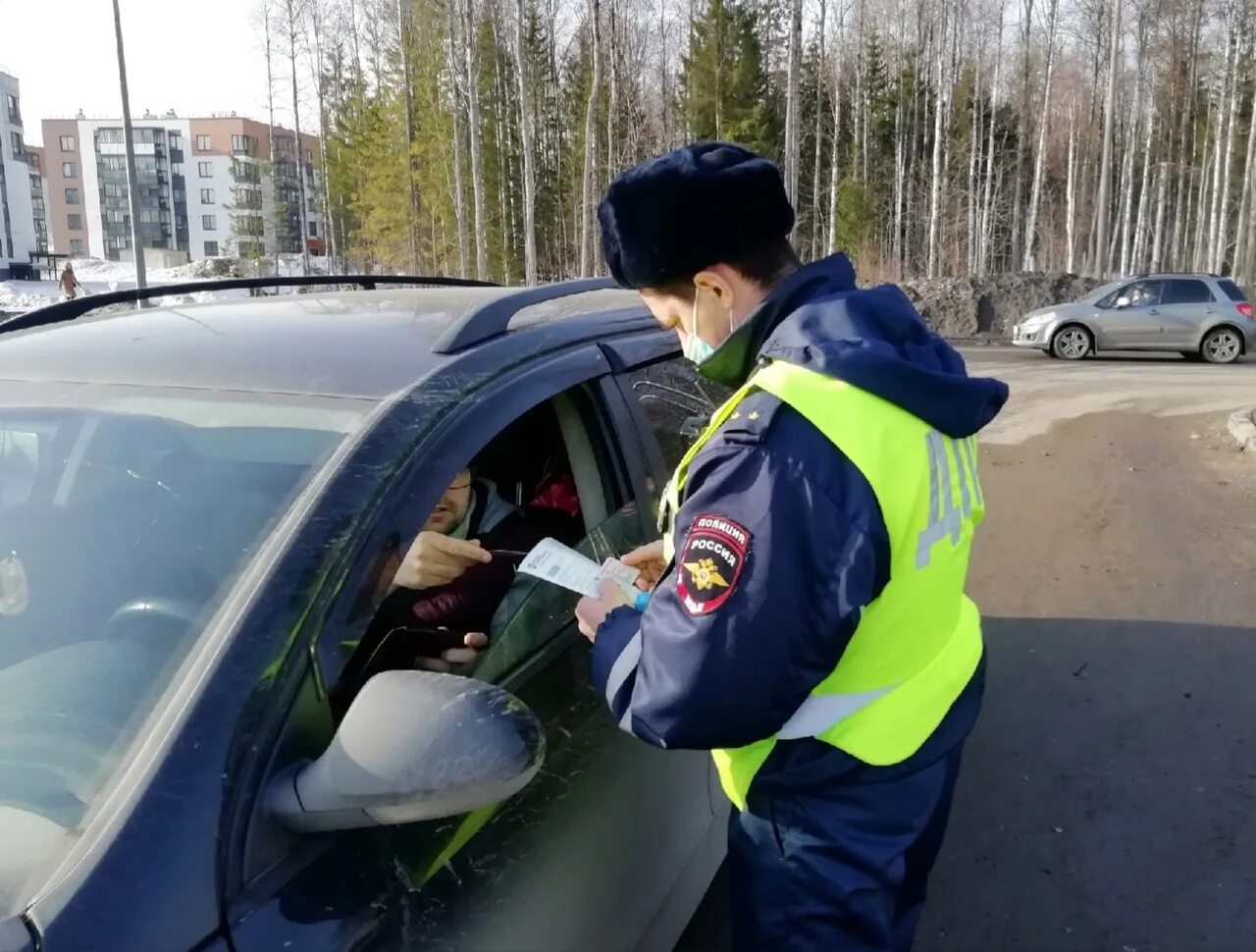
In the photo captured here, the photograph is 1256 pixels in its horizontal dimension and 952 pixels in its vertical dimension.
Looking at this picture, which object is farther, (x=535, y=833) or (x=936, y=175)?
(x=936, y=175)

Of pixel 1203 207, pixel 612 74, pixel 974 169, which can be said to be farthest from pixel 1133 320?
pixel 1203 207

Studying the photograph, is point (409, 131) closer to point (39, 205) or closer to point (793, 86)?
point (793, 86)

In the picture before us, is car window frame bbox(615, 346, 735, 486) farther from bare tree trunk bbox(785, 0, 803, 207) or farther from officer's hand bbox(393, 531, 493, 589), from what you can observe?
bare tree trunk bbox(785, 0, 803, 207)

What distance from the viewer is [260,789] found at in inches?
52.0

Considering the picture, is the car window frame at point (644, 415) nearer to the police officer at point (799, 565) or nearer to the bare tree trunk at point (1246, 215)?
the police officer at point (799, 565)

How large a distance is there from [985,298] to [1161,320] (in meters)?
6.50

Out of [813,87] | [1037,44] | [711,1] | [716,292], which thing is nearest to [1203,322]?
[716,292]

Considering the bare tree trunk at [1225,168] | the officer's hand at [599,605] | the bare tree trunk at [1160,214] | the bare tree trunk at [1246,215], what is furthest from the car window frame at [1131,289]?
the bare tree trunk at [1160,214]

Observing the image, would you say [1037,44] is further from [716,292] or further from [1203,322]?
[716,292]

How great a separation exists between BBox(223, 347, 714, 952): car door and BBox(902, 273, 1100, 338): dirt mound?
75.0ft

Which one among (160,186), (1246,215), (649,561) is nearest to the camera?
(649,561)

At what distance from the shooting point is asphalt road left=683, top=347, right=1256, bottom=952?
3045mm

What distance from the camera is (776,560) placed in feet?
4.83

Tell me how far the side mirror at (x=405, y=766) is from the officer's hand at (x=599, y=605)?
1.32 feet
